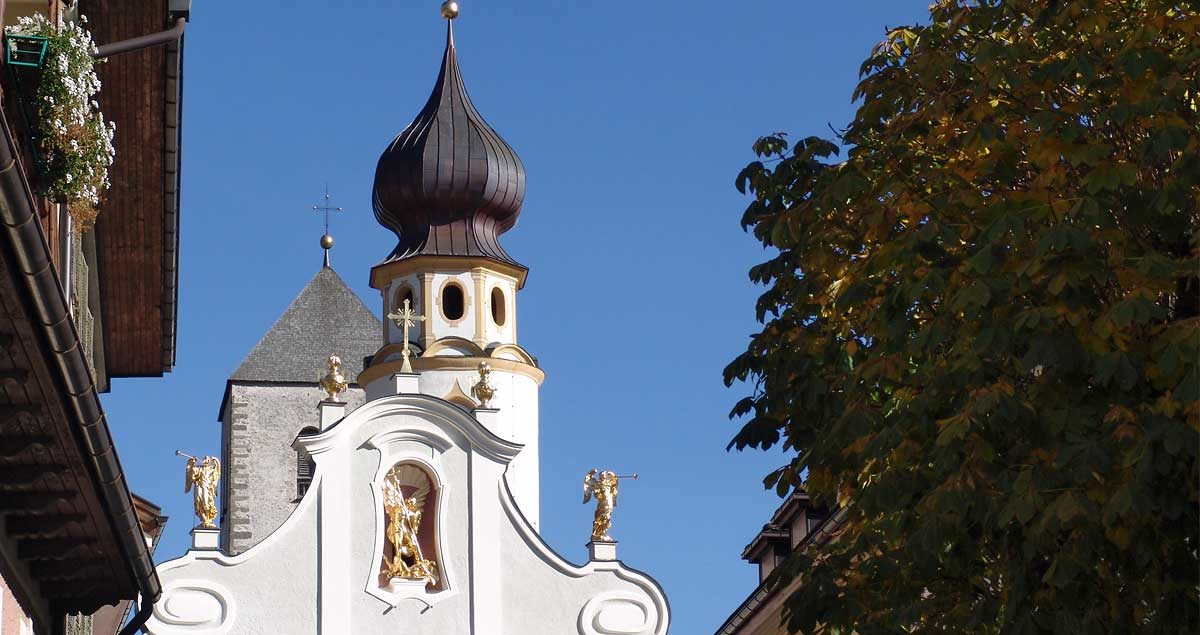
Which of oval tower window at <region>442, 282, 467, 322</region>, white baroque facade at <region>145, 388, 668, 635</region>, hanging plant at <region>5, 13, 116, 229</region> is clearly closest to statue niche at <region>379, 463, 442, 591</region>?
white baroque facade at <region>145, 388, 668, 635</region>

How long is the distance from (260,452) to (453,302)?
36.0ft

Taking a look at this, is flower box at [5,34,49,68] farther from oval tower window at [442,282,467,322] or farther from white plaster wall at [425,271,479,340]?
oval tower window at [442,282,467,322]

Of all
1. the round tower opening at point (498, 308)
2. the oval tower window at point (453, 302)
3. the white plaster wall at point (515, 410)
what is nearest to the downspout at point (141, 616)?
the white plaster wall at point (515, 410)

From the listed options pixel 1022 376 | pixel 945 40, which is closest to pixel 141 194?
pixel 945 40

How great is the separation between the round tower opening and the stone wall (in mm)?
8929

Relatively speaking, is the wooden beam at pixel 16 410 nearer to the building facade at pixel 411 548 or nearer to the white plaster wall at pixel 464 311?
the building facade at pixel 411 548

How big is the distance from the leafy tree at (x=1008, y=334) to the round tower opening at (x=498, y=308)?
27230 millimetres

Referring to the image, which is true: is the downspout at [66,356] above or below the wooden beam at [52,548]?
below

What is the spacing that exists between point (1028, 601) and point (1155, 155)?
2.36m

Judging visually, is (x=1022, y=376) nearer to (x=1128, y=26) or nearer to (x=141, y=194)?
(x=1128, y=26)

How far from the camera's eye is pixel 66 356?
9.46 m

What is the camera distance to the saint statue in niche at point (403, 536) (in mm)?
33344

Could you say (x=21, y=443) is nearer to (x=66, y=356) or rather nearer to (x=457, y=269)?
(x=66, y=356)

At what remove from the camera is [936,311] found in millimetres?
11727
